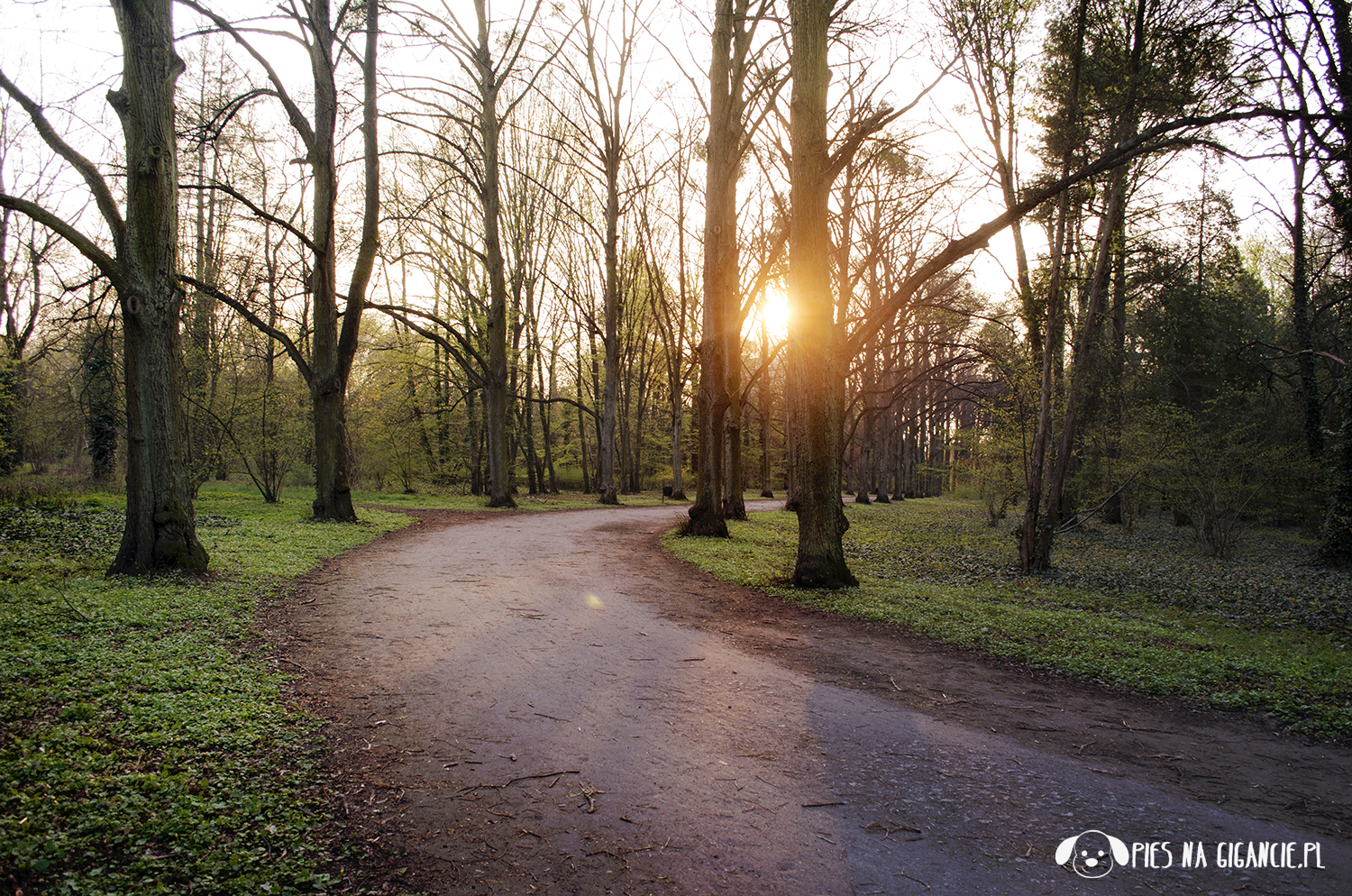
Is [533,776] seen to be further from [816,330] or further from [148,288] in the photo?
[148,288]

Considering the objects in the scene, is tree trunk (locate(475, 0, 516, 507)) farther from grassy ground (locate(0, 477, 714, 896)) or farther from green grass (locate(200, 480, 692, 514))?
grassy ground (locate(0, 477, 714, 896))

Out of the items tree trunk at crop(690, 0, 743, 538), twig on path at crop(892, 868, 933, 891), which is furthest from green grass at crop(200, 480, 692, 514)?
twig on path at crop(892, 868, 933, 891)

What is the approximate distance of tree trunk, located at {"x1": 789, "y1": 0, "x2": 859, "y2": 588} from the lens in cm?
799

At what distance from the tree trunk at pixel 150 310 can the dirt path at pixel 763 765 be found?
2.17 m

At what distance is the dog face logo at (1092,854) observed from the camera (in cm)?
250

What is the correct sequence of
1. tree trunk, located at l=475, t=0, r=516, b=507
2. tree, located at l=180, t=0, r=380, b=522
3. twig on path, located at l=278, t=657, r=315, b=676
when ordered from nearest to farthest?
twig on path, located at l=278, t=657, r=315, b=676
tree, located at l=180, t=0, r=380, b=522
tree trunk, located at l=475, t=0, r=516, b=507

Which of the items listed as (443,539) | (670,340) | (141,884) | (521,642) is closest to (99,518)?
(443,539)

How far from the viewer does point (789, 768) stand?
329cm

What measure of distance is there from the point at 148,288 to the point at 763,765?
777cm

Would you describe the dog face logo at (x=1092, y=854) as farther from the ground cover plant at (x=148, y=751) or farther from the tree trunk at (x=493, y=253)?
the tree trunk at (x=493, y=253)

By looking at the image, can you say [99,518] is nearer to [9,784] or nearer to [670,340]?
[9,784]

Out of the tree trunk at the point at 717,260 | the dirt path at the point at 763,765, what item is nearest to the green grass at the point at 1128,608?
the dirt path at the point at 763,765

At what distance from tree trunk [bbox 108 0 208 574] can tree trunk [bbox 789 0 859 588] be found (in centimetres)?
715

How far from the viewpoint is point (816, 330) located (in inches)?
314
